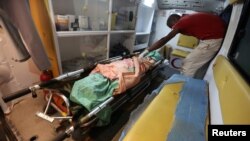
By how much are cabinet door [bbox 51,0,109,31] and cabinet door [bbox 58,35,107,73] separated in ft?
0.80

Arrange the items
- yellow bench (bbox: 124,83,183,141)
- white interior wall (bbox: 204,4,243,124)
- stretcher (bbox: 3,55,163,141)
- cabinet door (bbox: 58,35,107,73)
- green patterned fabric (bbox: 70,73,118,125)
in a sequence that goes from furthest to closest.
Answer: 1. cabinet door (bbox: 58,35,107,73)
2. green patterned fabric (bbox: 70,73,118,125)
3. stretcher (bbox: 3,55,163,141)
4. white interior wall (bbox: 204,4,243,124)
5. yellow bench (bbox: 124,83,183,141)

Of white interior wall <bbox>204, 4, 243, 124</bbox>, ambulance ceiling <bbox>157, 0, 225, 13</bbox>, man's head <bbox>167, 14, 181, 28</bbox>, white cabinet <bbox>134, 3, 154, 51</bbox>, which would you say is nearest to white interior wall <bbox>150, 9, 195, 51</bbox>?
ambulance ceiling <bbox>157, 0, 225, 13</bbox>

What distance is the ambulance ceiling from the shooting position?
2.56m

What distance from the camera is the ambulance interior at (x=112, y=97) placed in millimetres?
715

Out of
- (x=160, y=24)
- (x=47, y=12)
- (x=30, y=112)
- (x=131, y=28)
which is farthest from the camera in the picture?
(x=160, y=24)

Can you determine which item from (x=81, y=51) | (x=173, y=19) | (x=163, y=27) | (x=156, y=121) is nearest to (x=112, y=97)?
(x=156, y=121)

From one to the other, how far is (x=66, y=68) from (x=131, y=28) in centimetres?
128

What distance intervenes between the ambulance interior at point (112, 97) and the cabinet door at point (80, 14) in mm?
189

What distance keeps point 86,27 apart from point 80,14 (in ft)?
0.76

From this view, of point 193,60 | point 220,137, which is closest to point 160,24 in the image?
point 193,60

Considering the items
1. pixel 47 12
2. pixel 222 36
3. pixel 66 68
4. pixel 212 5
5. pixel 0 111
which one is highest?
pixel 212 5

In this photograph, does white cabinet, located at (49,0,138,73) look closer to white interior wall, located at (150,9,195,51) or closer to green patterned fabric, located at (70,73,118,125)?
green patterned fabric, located at (70,73,118,125)

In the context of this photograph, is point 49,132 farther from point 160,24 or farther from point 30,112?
point 160,24

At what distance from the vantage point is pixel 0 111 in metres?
1.21
